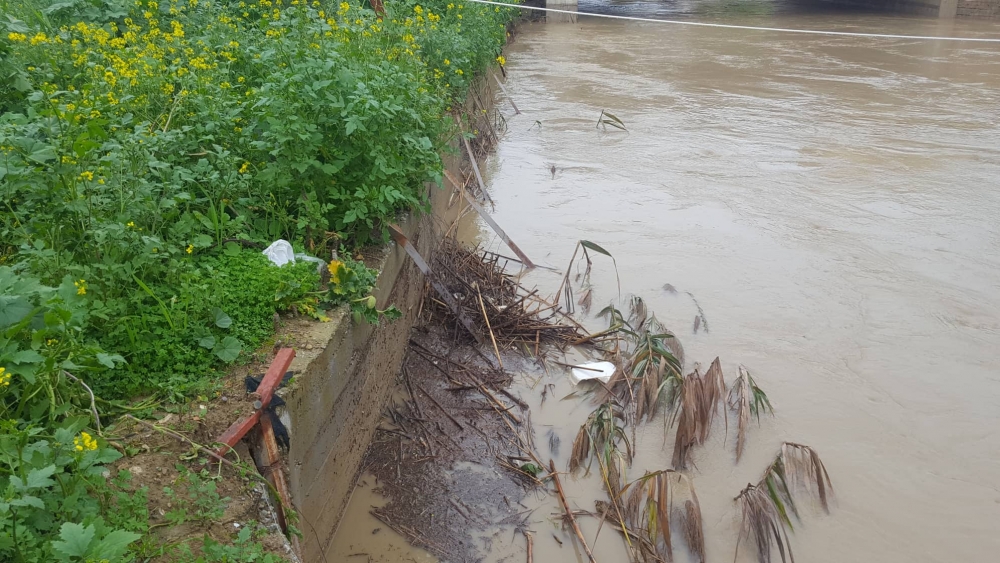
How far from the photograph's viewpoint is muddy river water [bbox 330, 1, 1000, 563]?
3.54 m

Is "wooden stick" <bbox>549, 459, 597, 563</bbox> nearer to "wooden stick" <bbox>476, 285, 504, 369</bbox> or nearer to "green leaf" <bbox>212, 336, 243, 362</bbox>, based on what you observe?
"wooden stick" <bbox>476, 285, 504, 369</bbox>

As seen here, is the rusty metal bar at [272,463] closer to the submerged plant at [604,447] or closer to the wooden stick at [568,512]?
the wooden stick at [568,512]

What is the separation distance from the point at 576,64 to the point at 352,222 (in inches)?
450

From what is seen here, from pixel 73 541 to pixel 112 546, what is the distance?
9 centimetres

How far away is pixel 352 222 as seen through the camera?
3.88m

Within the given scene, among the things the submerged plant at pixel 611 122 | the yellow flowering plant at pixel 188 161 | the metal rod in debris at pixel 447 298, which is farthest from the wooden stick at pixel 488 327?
the submerged plant at pixel 611 122

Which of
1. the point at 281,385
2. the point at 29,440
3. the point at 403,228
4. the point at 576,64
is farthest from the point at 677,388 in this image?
the point at 576,64

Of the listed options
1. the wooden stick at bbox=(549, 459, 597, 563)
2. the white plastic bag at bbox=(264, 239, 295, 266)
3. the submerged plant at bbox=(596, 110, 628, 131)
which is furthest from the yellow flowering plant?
the submerged plant at bbox=(596, 110, 628, 131)

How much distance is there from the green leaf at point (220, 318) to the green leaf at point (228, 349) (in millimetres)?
55

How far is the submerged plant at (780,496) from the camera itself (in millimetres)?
3178

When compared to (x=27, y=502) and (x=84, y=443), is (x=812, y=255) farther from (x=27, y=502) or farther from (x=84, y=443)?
(x=27, y=502)

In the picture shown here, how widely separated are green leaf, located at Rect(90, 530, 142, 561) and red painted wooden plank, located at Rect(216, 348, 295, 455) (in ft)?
1.95

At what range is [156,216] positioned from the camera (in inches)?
120

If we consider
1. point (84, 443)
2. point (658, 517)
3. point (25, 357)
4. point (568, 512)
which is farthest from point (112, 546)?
point (658, 517)
